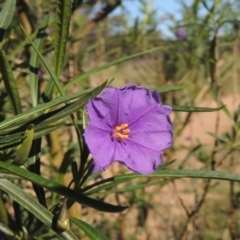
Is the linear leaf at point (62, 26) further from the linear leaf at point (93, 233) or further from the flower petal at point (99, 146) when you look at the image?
the linear leaf at point (93, 233)

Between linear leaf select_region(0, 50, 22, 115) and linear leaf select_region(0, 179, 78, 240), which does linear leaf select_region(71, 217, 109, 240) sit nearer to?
linear leaf select_region(0, 179, 78, 240)

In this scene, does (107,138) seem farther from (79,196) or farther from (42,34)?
(42,34)

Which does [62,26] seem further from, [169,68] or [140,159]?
[169,68]

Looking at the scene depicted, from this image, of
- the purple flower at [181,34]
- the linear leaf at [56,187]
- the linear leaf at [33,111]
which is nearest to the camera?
the linear leaf at [56,187]

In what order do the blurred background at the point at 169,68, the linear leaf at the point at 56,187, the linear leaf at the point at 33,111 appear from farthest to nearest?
1. the blurred background at the point at 169,68
2. the linear leaf at the point at 33,111
3. the linear leaf at the point at 56,187

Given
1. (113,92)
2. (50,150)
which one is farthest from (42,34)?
(50,150)

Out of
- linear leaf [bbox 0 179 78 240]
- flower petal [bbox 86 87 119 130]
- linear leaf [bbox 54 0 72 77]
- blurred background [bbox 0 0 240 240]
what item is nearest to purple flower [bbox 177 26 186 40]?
blurred background [bbox 0 0 240 240]

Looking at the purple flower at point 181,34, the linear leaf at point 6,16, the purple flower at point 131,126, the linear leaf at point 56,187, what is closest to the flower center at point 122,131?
the purple flower at point 131,126
